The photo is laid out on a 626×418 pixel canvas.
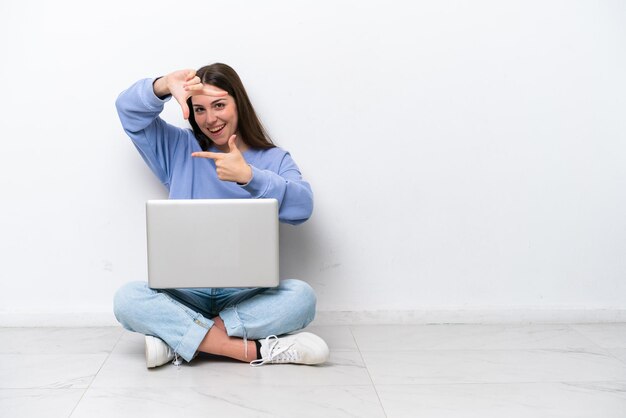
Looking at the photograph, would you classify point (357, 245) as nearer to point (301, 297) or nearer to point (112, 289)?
point (301, 297)

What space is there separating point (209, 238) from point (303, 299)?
0.27 metres

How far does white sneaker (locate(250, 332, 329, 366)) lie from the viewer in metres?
1.66

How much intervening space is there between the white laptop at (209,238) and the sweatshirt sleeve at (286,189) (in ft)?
0.31

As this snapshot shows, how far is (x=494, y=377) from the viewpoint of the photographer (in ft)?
5.21

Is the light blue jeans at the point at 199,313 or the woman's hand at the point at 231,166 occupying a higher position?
the woman's hand at the point at 231,166

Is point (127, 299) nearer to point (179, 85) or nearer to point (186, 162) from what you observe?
point (186, 162)

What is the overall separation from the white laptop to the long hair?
33 centimetres

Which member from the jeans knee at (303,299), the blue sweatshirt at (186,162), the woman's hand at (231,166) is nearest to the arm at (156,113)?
the blue sweatshirt at (186,162)

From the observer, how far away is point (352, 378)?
1.58 meters

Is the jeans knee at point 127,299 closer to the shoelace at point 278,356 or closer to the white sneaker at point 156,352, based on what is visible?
the white sneaker at point 156,352

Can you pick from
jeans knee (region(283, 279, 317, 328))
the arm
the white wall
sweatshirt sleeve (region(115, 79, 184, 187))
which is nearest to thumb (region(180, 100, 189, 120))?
the arm

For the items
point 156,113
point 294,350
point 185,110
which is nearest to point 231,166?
point 185,110

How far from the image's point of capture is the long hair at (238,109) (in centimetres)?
184

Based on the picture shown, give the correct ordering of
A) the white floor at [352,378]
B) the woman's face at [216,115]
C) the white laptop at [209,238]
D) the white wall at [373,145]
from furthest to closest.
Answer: the white wall at [373,145] < the woman's face at [216,115] < the white laptop at [209,238] < the white floor at [352,378]
